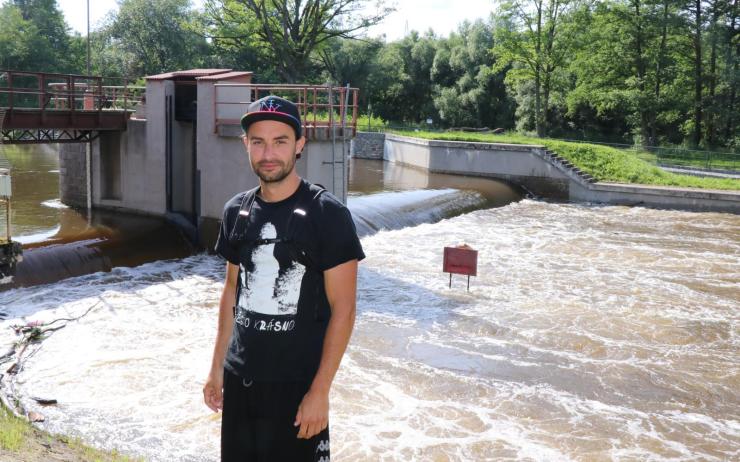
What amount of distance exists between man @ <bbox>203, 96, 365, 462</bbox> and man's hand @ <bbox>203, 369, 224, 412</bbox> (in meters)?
0.21

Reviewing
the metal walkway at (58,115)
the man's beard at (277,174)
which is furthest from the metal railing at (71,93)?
the man's beard at (277,174)

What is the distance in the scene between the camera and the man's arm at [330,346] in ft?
8.58

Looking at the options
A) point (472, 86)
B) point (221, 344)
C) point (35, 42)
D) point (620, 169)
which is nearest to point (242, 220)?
point (221, 344)

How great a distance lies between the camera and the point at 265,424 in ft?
8.83

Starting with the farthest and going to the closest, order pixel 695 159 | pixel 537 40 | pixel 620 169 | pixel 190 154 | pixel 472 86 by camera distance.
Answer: pixel 472 86
pixel 537 40
pixel 695 159
pixel 620 169
pixel 190 154

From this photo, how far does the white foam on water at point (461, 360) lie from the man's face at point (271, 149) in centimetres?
455

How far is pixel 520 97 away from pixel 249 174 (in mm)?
33144

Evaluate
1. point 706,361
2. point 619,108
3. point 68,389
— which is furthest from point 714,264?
point 619,108

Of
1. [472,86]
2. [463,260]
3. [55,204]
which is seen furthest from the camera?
[472,86]

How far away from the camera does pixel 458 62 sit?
53.2 meters

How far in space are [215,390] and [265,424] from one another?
0.40 metres

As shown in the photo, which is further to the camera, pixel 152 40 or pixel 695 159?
pixel 152 40

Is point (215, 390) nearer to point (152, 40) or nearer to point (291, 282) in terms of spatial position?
point (291, 282)

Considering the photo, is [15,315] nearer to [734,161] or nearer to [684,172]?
[684,172]
